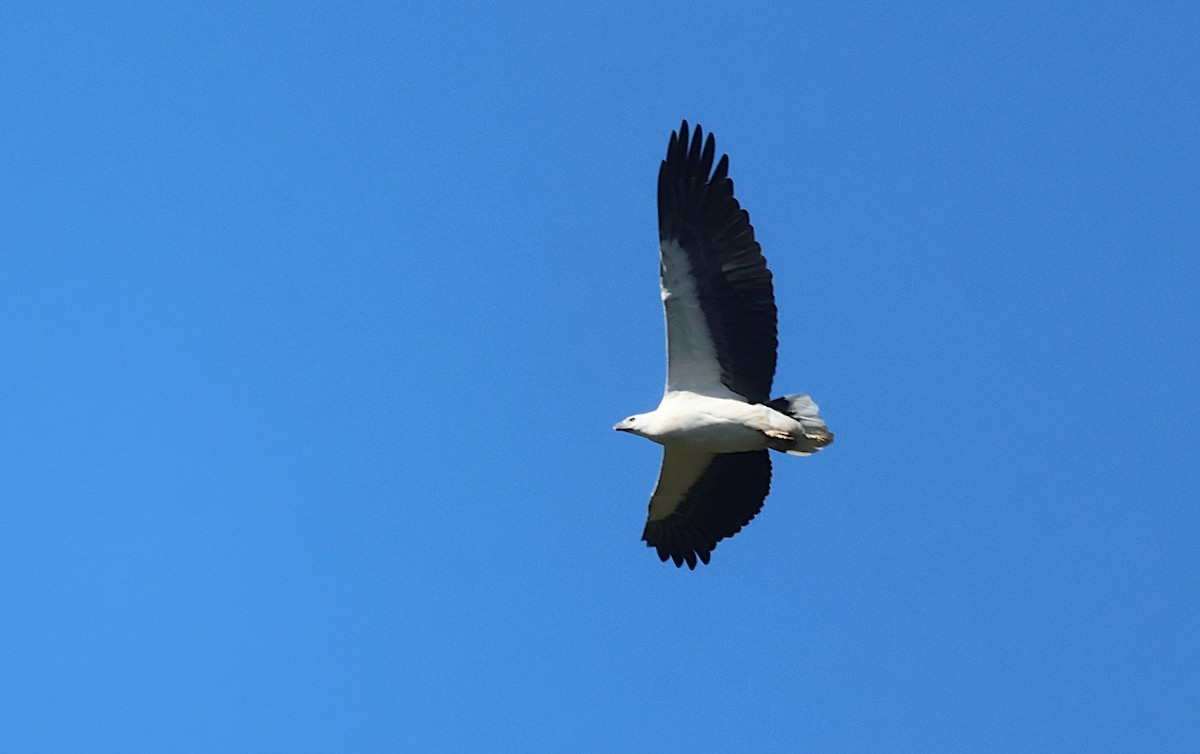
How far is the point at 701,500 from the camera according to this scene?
1753cm

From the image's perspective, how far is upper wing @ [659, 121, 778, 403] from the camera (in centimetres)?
1540

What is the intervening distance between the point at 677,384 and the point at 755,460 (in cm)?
146

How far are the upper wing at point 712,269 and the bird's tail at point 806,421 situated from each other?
295 mm

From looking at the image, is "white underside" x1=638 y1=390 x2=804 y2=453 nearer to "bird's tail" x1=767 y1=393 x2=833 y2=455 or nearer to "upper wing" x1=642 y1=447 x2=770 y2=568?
"bird's tail" x1=767 y1=393 x2=833 y2=455

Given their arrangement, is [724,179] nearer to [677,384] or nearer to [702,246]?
[702,246]

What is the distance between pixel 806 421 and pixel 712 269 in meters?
1.72

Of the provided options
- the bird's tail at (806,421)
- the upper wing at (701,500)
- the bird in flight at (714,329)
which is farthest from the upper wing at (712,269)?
the upper wing at (701,500)

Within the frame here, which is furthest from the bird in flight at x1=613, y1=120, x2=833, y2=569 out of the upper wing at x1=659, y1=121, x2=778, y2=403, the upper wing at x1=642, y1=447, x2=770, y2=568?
the upper wing at x1=642, y1=447, x2=770, y2=568

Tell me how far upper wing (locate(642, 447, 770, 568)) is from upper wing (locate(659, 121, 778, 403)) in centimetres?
154

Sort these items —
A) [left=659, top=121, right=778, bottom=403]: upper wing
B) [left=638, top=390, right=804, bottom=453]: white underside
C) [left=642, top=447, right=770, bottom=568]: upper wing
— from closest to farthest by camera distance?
1. [left=659, top=121, right=778, bottom=403]: upper wing
2. [left=638, top=390, right=804, bottom=453]: white underside
3. [left=642, top=447, right=770, bottom=568]: upper wing

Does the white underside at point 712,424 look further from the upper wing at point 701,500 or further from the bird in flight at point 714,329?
the upper wing at point 701,500

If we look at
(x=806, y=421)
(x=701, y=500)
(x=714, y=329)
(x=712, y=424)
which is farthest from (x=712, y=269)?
(x=701, y=500)

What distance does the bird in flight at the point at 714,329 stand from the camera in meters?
15.4

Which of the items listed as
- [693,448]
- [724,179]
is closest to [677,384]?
[693,448]
